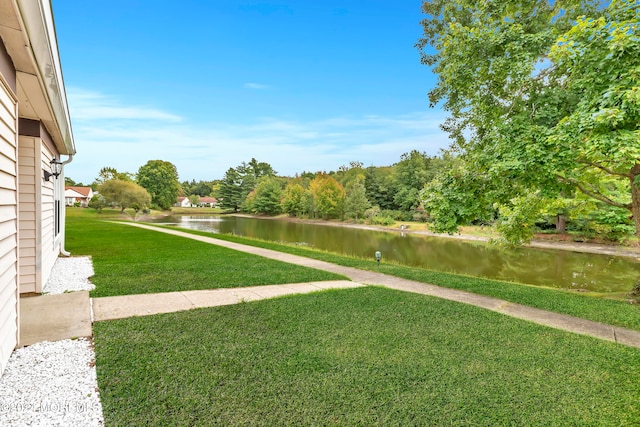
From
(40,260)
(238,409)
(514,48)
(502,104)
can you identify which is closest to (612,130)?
(514,48)

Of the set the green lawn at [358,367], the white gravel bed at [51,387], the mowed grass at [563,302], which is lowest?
the mowed grass at [563,302]

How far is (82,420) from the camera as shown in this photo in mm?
1964

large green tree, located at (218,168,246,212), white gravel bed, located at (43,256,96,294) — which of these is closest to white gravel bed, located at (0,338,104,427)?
white gravel bed, located at (43,256,96,294)

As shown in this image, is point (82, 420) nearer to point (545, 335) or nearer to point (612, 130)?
point (545, 335)

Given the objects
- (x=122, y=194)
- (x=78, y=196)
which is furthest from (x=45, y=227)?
(x=78, y=196)

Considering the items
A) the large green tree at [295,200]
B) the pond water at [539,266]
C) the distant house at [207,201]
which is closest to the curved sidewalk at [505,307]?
the pond water at [539,266]

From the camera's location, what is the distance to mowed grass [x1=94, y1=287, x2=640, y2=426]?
6.95ft

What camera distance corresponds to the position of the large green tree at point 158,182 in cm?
5044

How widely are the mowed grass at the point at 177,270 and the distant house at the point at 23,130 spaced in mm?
1219

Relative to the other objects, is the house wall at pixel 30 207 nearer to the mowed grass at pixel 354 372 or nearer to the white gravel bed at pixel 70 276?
the white gravel bed at pixel 70 276

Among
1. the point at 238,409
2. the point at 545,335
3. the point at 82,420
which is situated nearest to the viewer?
the point at 82,420

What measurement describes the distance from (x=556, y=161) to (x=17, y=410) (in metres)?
5.80

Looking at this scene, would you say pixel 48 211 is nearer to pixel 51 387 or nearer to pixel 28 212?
pixel 28 212

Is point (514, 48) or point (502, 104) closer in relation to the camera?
point (514, 48)
